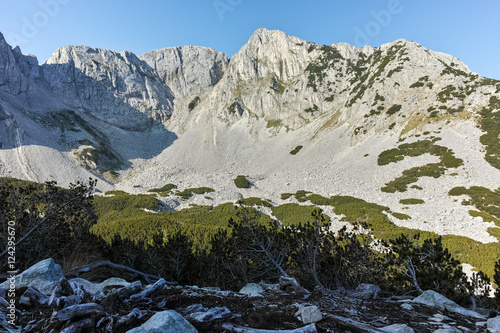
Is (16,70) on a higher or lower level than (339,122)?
higher

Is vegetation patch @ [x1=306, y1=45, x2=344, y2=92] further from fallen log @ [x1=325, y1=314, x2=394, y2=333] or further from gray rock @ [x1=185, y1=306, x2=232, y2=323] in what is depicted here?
gray rock @ [x1=185, y1=306, x2=232, y2=323]

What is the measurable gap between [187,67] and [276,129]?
213 ft

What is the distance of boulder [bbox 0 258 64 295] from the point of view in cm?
461

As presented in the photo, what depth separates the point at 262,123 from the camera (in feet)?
254

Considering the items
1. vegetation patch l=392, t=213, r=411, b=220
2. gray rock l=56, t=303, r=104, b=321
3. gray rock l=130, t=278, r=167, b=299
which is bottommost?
gray rock l=130, t=278, r=167, b=299

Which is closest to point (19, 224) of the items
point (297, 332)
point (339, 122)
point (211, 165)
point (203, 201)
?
point (297, 332)

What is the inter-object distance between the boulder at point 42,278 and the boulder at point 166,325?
2.96 meters

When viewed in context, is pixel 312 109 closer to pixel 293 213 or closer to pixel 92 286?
pixel 293 213

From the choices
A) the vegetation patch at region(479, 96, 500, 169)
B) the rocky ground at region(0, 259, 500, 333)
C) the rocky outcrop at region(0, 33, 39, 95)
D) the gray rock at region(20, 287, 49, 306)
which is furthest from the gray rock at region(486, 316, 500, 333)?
the rocky outcrop at region(0, 33, 39, 95)

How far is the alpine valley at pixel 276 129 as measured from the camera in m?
A: 29.1

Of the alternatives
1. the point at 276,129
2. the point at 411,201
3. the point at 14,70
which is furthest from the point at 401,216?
the point at 14,70

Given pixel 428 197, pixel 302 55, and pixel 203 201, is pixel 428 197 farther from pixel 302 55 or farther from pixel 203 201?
pixel 302 55

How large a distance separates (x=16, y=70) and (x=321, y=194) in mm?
93665

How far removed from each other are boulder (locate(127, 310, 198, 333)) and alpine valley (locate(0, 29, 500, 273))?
19326 mm
